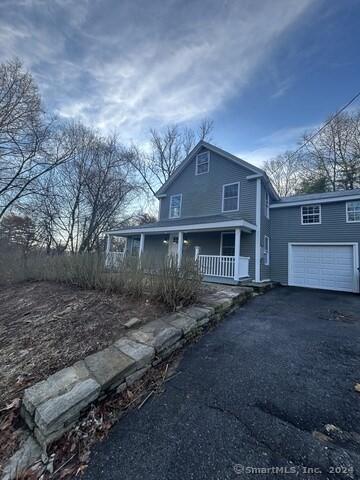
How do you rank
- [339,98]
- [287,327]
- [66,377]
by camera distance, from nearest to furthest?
[66,377], [287,327], [339,98]

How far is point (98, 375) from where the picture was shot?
1940 mm

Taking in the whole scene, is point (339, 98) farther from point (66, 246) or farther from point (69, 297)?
point (66, 246)

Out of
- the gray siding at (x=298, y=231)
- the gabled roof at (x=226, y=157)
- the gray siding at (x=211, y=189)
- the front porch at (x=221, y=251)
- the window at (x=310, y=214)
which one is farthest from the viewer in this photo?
the gray siding at (x=211, y=189)

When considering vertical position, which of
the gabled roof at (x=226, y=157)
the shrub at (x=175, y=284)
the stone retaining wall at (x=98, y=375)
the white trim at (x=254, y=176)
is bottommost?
the stone retaining wall at (x=98, y=375)

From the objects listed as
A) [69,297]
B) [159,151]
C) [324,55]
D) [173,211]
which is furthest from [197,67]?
[159,151]

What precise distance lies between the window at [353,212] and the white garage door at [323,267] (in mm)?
1262

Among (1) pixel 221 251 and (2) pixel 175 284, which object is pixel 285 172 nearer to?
(1) pixel 221 251

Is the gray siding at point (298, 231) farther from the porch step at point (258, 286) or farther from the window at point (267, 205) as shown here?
the porch step at point (258, 286)

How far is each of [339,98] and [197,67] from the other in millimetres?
6296

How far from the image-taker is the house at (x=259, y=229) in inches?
328

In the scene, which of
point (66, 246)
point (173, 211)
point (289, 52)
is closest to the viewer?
point (289, 52)

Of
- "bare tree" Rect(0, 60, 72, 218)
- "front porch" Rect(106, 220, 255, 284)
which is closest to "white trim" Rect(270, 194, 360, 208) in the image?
"front porch" Rect(106, 220, 255, 284)

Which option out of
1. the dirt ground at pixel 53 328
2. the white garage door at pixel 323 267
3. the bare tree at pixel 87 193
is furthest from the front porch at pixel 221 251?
the bare tree at pixel 87 193

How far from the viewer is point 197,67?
24.3ft
